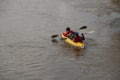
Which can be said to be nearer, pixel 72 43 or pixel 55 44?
pixel 72 43

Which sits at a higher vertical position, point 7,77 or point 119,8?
point 7,77

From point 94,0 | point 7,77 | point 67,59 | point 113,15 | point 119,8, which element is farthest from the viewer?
point 94,0

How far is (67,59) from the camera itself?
52.8 feet

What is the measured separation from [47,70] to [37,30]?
21.5 ft

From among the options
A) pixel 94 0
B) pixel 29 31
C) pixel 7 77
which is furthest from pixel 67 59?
pixel 94 0

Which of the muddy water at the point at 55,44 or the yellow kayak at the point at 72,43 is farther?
the yellow kayak at the point at 72,43

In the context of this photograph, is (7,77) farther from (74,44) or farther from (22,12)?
(22,12)

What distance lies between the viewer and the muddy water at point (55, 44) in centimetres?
1464

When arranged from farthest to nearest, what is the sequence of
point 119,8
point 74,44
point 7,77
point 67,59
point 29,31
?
point 119,8
point 29,31
point 74,44
point 67,59
point 7,77

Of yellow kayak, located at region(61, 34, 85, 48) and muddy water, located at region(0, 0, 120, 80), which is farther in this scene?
yellow kayak, located at region(61, 34, 85, 48)

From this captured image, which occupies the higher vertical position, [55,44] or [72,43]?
[72,43]

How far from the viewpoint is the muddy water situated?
14.6m

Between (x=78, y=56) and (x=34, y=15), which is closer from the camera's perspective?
(x=78, y=56)

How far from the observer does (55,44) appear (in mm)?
18312
